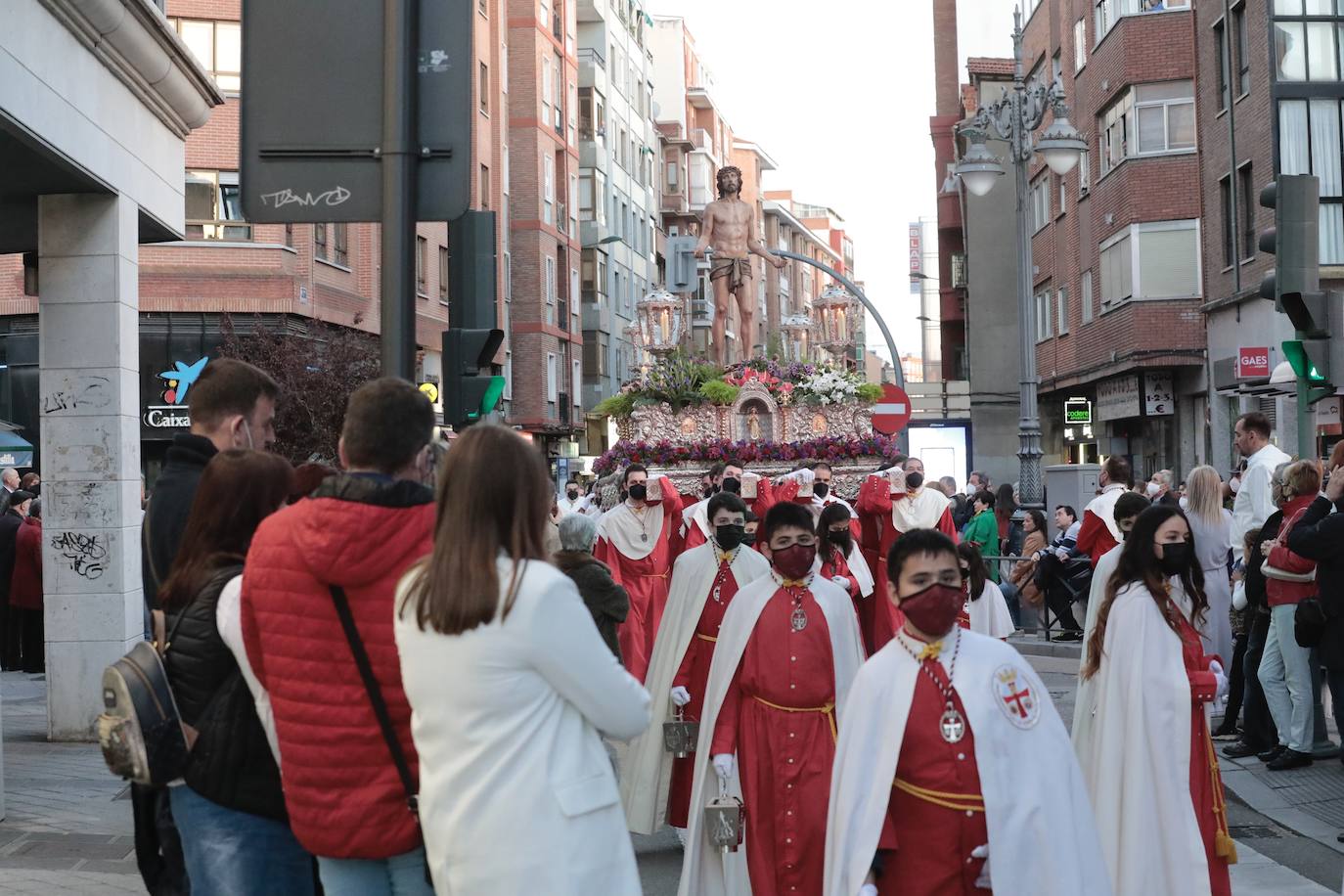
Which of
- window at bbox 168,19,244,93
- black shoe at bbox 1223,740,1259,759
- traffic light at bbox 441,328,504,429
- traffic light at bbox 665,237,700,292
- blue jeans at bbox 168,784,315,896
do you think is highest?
window at bbox 168,19,244,93

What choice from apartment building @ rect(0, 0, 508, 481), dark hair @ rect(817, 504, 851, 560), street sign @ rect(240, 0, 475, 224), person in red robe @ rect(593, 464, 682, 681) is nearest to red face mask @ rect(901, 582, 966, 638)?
street sign @ rect(240, 0, 475, 224)

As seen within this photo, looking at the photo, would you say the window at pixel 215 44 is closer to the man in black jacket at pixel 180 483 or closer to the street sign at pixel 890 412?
the street sign at pixel 890 412

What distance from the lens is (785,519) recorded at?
284 inches

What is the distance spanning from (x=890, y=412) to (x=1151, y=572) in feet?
56.7

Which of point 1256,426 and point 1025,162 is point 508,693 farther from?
point 1025,162

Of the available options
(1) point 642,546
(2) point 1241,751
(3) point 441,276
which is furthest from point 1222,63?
(2) point 1241,751

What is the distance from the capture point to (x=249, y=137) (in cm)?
522

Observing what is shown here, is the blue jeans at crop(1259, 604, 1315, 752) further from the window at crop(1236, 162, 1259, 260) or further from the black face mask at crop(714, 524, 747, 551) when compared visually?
the window at crop(1236, 162, 1259, 260)

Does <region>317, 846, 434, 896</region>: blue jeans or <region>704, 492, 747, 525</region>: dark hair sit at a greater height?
<region>704, 492, 747, 525</region>: dark hair

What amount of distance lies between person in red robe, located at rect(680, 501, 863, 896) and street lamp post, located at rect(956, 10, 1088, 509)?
14.7m

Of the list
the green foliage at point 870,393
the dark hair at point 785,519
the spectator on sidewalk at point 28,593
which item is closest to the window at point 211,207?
the green foliage at point 870,393

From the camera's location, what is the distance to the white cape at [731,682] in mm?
7145

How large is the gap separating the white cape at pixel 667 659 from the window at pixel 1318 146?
74.2 feet

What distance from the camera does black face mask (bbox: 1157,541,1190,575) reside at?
6.80 m
